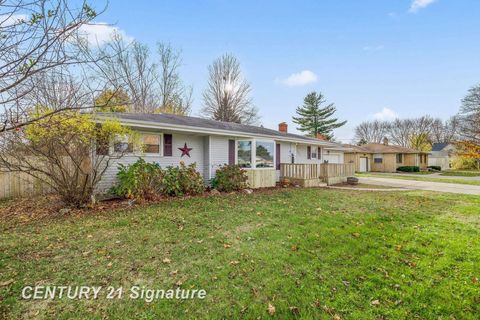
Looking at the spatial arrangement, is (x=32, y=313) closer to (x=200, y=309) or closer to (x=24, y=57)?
(x=200, y=309)

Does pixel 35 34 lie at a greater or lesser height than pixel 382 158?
greater

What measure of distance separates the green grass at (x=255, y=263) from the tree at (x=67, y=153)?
1.47m

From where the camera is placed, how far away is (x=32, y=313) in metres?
2.49

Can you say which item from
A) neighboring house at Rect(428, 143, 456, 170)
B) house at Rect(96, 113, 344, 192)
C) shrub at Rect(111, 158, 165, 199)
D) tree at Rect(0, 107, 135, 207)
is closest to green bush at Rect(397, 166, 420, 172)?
neighboring house at Rect(428, 143, 456, 170)

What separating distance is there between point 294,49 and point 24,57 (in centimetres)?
1539

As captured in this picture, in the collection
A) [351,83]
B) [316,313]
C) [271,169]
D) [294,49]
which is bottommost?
[316,313]

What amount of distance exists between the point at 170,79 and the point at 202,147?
1611 centimetres

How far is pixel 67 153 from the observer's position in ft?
21.5

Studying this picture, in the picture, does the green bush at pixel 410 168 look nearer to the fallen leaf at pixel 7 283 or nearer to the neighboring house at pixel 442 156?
the neighboring house at pixel 442 156

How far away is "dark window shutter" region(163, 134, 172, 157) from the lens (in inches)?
374

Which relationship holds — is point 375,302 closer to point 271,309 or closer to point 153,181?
point 271,309

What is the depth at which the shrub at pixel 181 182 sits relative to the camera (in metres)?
8.52

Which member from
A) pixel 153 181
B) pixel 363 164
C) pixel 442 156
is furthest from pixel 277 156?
pixel 442 156

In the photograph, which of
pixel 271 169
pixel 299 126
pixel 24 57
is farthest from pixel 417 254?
pixel 299 126
